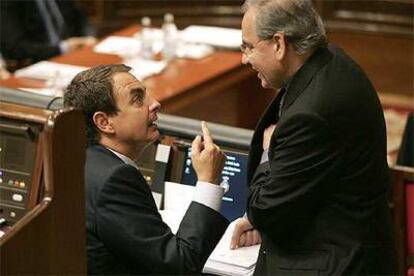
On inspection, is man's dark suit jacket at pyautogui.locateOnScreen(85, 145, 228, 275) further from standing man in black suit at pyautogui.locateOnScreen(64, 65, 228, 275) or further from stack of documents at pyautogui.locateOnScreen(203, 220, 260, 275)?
stack of documents at pyautogui.locateOnScreen(203, 220, 260, 275)

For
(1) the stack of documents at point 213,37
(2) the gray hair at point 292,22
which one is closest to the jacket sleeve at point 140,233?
(2) the gray hair at point 292,22

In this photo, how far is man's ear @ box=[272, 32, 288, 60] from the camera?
2.15 metres

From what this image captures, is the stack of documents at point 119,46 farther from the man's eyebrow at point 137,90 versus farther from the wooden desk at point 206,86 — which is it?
the man's eyebrow at point 137,90

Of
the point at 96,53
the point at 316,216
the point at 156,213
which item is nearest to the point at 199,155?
the point at 156,213

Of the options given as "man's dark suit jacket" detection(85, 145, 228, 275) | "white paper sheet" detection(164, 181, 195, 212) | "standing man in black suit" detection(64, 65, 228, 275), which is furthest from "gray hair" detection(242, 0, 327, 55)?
"white paper sheet" detection(164, 181, 195, 212)

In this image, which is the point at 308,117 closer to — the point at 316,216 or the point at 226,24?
the point at 316,216

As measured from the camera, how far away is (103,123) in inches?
89.6

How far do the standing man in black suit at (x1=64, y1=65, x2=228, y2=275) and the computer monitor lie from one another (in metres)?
0.36

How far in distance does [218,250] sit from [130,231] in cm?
46

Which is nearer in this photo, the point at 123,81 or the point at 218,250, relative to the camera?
the point at 123,81

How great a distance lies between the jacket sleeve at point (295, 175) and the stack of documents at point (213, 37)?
2.99 m

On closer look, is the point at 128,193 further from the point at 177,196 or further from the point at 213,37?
the point at 213,37

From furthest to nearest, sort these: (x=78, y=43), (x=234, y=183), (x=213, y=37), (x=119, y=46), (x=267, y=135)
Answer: (x=78, y=43)
(x=213, y=37)
(x=119, y=46)
(x=234, y=183)
(x=267, y=135)

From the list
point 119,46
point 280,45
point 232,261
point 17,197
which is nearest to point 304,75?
point 280,45
